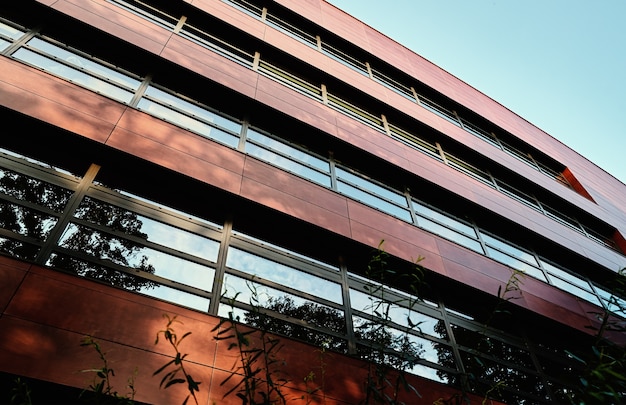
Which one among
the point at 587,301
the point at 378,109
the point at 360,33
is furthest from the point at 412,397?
the point at 360,33

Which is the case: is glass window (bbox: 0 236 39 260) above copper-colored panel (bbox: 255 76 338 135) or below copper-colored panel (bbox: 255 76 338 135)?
below

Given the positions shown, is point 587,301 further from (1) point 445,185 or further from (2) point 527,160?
(2) point 527,160

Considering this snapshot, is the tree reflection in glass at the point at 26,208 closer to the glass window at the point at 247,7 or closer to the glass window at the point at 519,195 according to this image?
the glass window at the point at 247,7

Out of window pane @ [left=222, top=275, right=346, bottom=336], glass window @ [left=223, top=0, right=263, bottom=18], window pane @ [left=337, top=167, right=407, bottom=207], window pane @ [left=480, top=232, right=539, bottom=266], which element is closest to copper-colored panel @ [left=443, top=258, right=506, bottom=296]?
window pane @ [left=337, top=167, right=407, bottom=207]

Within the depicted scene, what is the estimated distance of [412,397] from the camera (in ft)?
19.3

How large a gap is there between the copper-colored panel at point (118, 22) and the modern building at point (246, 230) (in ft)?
0.17

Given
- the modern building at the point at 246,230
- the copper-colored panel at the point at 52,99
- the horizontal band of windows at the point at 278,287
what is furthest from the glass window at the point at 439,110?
the copper-colored panel at the point at 52,99

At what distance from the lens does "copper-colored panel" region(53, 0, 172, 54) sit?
8.62 m

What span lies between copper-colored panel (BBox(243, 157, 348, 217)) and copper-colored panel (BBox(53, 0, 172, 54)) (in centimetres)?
371

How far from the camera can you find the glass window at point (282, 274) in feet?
21.9

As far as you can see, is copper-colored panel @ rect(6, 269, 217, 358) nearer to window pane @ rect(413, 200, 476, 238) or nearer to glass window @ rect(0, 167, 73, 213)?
glass window @ rect(0, 167, 73, 213)

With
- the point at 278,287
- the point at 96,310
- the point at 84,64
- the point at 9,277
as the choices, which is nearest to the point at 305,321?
the point at 278,287

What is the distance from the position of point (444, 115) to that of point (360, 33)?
16.4 ft

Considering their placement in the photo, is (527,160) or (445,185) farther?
(527,160)
